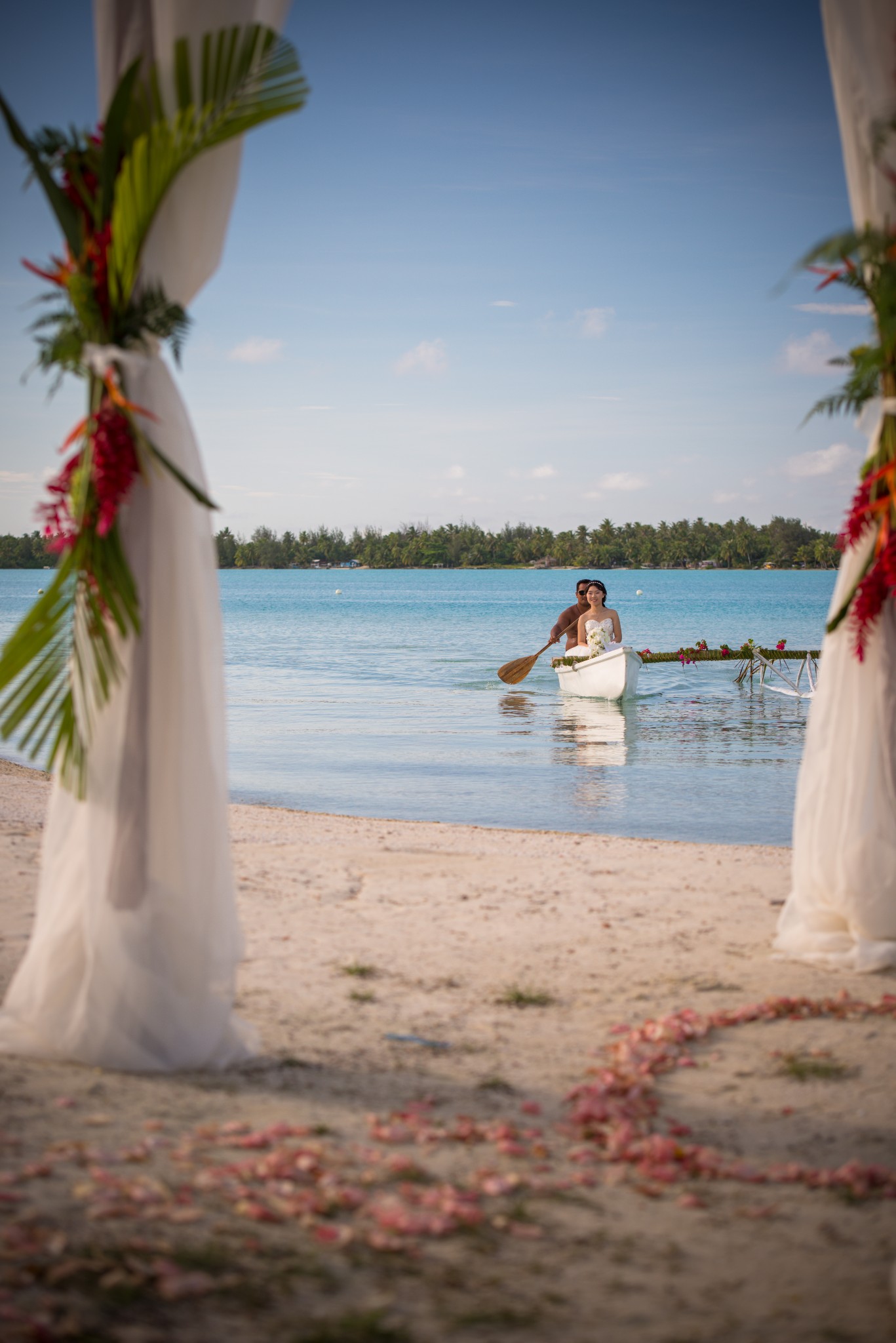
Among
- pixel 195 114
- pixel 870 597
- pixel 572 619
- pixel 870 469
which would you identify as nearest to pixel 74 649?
pixel 195 114

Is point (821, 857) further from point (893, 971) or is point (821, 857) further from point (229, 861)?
point (229, 861)

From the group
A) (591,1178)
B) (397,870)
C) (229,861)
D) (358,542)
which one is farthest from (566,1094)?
(358,542)

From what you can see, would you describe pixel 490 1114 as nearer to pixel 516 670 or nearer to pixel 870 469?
pixel 870 469

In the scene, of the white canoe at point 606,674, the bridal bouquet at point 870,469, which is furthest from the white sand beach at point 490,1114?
the white canoe at point 606,674

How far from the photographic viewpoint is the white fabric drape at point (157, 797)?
3064 mm

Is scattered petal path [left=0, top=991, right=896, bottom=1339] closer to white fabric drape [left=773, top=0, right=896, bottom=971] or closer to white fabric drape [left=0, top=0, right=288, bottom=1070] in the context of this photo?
white fabric drape [left=0, top=0, right=288, bottom=1070]

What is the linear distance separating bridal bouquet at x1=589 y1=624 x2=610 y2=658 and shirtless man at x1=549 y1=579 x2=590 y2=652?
0.55 m

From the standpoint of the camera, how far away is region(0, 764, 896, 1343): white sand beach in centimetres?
200

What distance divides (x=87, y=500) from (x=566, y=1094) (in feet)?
7.32

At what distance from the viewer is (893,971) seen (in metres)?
4.09

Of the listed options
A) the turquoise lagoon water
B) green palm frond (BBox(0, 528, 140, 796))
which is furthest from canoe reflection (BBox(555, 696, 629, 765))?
green palm frond (BBox(0, 528, 140, 796))

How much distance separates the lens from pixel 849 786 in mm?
4152

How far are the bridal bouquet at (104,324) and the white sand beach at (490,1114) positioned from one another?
1145 millimetres

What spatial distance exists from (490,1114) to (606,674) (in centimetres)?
1344
